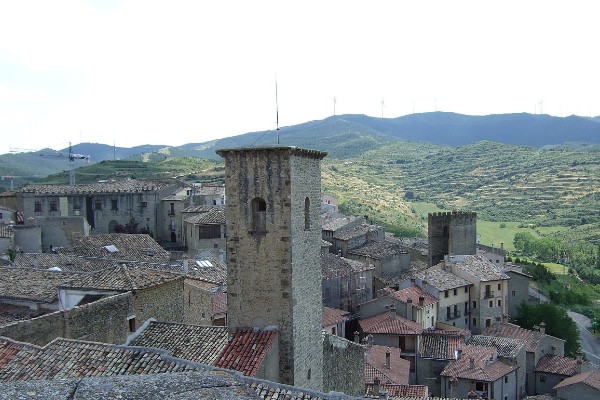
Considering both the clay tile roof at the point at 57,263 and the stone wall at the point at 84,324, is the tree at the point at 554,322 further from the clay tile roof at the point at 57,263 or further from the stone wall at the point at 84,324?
the stone wall at the point at 84,324

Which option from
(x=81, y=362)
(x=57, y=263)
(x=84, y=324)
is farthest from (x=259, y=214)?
(x=57, y=263)

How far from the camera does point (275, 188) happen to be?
14.7 metres

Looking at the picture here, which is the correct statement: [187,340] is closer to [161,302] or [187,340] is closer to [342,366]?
[161,302]

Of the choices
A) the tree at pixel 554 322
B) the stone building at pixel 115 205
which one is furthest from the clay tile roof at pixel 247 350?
the stone building at pixel 115 205

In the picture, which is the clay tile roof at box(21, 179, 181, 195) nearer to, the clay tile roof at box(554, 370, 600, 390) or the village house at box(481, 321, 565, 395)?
the village house at box(481, 321, 565, 395)

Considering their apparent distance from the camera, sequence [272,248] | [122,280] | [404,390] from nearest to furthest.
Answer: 1. [272,248]
2. [122,280]
3. [404,390]

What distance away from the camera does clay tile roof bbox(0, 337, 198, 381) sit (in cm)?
1247

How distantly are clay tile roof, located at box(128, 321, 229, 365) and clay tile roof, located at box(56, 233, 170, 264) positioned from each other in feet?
53.7

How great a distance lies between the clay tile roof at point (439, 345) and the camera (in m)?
32.8

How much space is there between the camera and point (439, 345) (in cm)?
3356

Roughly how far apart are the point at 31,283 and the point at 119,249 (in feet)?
43.0

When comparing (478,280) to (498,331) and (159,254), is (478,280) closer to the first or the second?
(498,331)

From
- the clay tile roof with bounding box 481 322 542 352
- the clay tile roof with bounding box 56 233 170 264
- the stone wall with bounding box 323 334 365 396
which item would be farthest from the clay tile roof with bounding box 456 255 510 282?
the stone wall with bounding box 323 334 365 396

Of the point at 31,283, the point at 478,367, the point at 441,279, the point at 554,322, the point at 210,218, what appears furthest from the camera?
the point at 554,322
